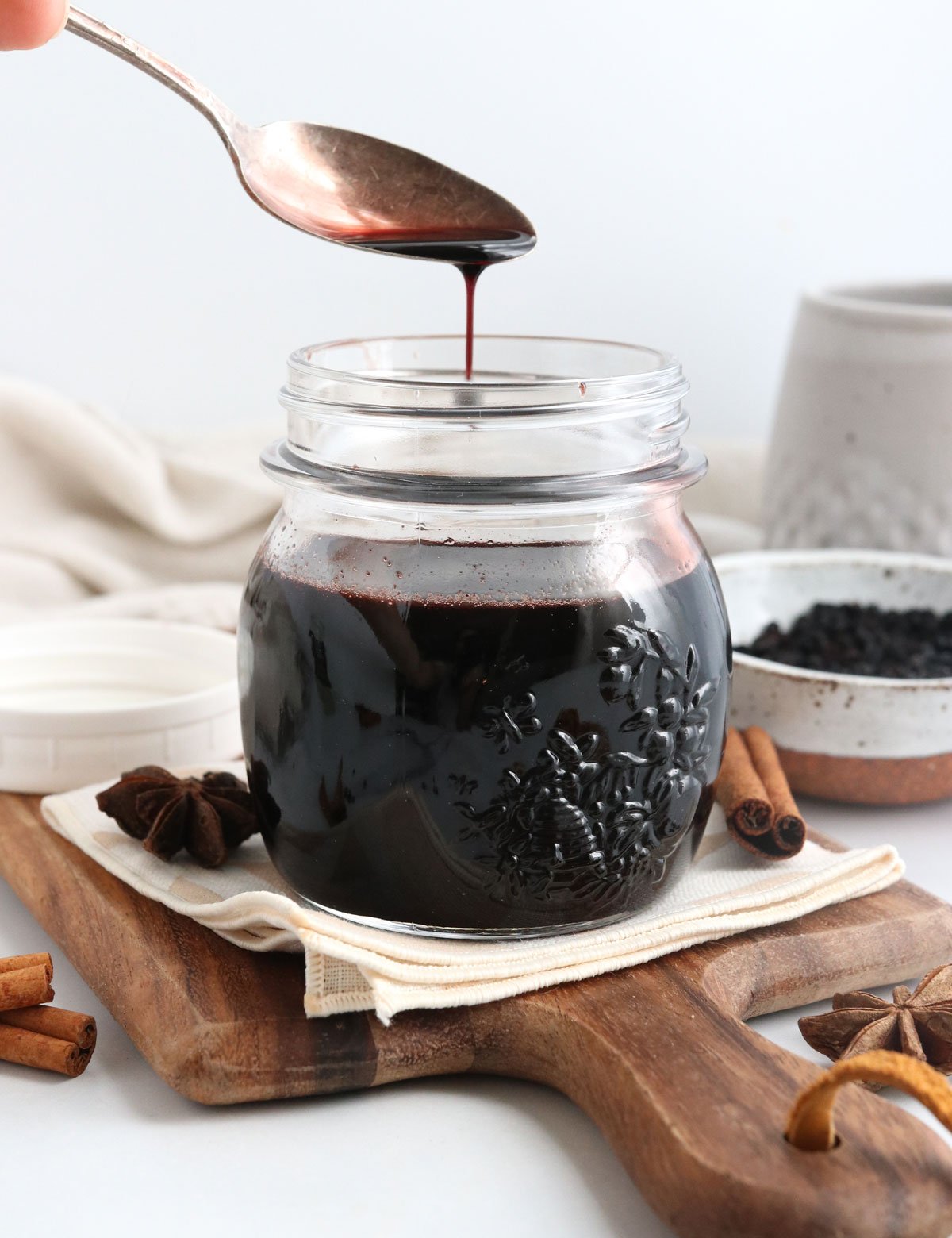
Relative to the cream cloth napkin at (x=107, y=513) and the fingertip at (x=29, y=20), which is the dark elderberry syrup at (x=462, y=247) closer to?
the fingertip at (x=29, y=20)

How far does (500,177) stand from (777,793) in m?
1.23

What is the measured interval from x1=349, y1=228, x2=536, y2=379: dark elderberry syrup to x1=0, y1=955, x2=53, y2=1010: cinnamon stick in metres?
0.48

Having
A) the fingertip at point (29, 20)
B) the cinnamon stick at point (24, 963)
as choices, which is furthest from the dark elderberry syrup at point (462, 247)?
the cinnamon stick at point (24, 963)

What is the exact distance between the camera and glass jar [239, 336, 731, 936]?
80cm

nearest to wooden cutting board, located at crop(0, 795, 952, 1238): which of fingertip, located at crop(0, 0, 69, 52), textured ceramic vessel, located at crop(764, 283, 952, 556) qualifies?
fingertip, located at crop(0, 0, 69, 52)

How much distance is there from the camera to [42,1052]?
815 mm

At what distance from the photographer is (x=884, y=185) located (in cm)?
227

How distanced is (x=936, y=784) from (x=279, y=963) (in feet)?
1.99

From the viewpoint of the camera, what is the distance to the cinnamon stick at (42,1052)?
2.66 feet

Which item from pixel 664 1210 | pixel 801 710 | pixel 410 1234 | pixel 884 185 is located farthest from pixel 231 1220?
pixel 884 185

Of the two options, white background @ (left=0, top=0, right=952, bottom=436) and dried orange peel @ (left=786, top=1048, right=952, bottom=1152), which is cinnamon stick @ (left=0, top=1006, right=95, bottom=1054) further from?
white background @ (left=0, top=0, right=952, bottom=436)

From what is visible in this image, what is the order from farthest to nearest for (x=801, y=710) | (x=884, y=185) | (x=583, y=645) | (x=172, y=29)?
(x=884, y=185) < (x=172, y=29) < (x=801, y=710) < (x=583, y=645)

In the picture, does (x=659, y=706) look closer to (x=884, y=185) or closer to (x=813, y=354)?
(x=813, y=354)

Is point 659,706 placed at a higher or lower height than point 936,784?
higher
